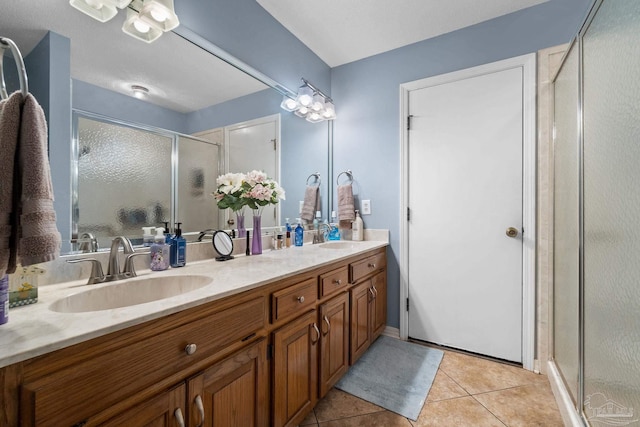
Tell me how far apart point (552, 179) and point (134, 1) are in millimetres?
2376

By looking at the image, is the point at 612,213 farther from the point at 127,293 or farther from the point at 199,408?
the point at 127,293

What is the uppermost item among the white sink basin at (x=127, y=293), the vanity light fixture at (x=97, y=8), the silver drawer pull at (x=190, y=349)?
the vanity light fixture at (x=97, y=8)

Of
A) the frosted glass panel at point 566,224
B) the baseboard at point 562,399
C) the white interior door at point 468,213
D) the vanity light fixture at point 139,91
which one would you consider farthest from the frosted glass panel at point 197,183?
the baseboard at point 562,399

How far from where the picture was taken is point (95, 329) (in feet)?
2.02

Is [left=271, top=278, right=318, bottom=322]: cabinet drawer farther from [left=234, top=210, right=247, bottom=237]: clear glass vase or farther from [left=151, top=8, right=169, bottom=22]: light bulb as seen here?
[left=151, top=8, right=169, bottom=22]: light bulb

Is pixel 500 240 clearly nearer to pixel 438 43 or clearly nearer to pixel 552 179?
pixel 552 179

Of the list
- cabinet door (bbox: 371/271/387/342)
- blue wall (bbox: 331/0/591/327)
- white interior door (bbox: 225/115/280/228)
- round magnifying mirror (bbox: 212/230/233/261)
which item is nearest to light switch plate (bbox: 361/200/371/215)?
blue wall (bbox: 331/0/591/327)

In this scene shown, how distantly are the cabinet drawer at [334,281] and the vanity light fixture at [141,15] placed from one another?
52.7 inches

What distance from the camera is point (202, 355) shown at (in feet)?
2.79

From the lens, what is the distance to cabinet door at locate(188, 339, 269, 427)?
0.83 m

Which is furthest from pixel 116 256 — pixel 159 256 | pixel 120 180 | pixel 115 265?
pixel 120 180

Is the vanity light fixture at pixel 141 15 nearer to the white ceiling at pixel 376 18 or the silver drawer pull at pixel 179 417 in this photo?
the white ceiling at pixel 376 18

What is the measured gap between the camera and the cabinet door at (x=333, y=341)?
143cm

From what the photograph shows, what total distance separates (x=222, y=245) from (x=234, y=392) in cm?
72
